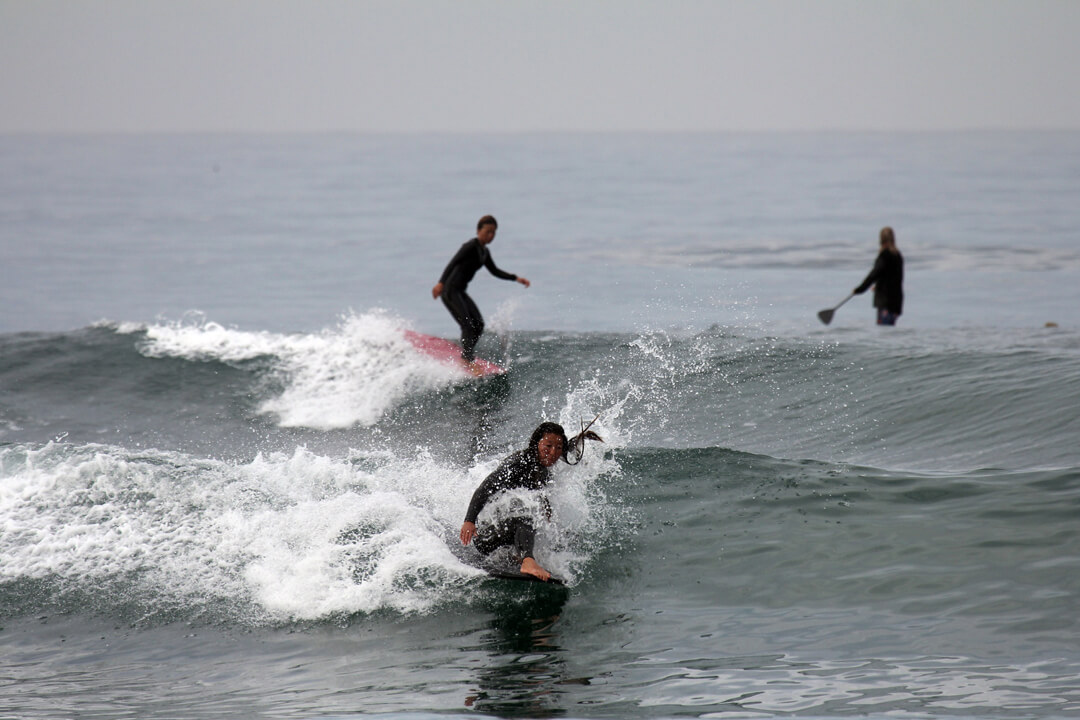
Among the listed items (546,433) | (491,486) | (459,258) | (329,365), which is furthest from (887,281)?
(491,486)

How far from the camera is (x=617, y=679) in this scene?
606 cm

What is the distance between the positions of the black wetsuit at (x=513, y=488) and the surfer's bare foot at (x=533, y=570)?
0.71ft

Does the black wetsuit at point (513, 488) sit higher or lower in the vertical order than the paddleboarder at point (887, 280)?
lower

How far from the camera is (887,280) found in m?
15.2

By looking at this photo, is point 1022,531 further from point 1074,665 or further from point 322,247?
point 322,247

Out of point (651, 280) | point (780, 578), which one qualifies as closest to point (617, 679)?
point (780, 578)

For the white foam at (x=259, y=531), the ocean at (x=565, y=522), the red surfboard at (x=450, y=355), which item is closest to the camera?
the ocean at (x=565, y=522)

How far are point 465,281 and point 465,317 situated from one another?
16.6 inches

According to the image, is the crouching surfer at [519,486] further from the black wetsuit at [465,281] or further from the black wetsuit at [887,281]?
the black wetsuit at [887,281]

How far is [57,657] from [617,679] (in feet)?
11.5

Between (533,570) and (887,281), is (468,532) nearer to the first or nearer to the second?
(533,570)

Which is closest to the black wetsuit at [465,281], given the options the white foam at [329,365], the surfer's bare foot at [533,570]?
the white foam at [329,365]

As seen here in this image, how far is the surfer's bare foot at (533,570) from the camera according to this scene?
659 cm

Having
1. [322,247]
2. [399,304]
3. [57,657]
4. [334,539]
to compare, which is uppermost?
[322,247]
